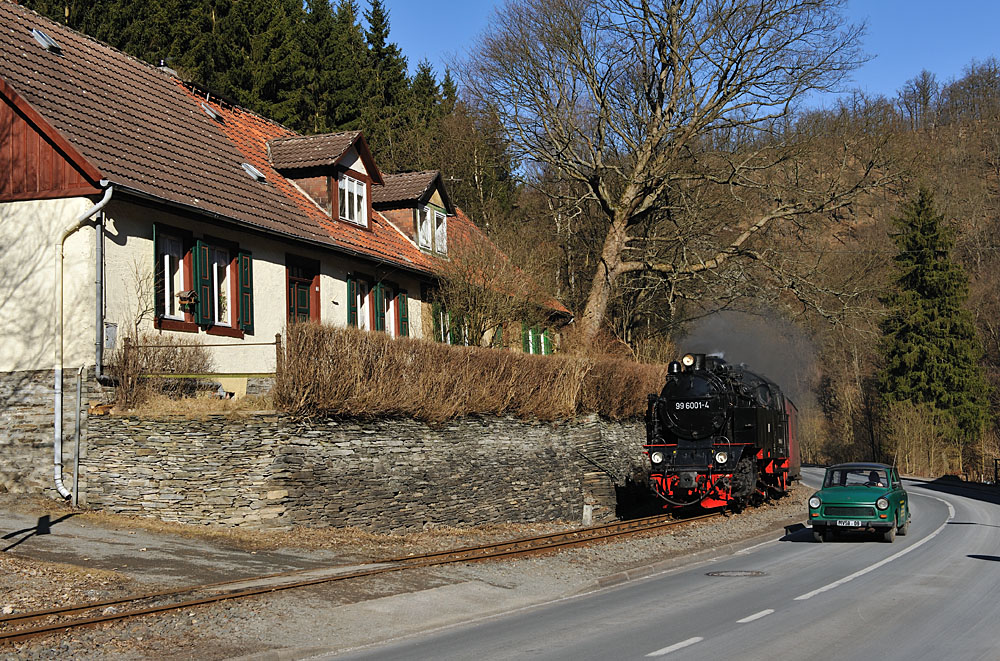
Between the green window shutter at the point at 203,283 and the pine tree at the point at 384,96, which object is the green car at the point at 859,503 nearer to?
the green window shutter at the point at 203,283

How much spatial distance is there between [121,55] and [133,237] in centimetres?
819

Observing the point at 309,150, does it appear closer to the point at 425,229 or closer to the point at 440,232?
the point at 425,229

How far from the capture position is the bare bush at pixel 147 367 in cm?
1734

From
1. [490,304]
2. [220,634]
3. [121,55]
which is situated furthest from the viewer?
[490,304]

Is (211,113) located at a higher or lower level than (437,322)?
higher

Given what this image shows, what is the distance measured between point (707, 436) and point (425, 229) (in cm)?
1276

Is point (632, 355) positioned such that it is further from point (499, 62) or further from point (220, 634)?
point (220, 634)

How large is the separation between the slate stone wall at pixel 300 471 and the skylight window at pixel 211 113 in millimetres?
11372

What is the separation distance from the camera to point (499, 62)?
33.5m

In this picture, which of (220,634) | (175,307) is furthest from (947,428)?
(220,634)

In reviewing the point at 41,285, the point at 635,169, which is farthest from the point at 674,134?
the point at 41,285

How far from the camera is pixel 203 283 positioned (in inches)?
784

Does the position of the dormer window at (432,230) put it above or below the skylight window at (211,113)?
below

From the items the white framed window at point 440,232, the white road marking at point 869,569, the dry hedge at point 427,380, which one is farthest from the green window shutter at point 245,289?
the white road marking at point 869,569
